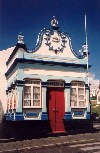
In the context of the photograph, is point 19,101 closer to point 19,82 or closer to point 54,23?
point 19,82

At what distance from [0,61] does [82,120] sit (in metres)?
7.84

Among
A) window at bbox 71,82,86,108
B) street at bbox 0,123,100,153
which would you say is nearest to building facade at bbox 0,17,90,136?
window at bbox 71,82,86,108

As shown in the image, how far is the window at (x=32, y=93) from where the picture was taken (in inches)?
571

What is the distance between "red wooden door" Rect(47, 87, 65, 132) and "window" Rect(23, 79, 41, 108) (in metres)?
0.81

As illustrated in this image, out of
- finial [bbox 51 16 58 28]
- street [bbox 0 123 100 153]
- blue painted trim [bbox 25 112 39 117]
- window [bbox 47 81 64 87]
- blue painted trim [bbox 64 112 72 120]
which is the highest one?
finial [bbox 51 16 58 28]

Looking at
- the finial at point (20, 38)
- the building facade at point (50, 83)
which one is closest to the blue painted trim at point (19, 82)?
the building facade at point (50, 83)

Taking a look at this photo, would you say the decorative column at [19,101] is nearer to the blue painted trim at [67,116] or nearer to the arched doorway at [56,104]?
the arched doorway at [56,104]

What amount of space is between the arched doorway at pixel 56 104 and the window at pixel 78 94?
2.27 ft

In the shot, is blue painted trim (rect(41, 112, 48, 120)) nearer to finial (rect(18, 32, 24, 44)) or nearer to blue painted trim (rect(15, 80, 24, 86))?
blue painted trim (rect(15, 80, 24, 86))

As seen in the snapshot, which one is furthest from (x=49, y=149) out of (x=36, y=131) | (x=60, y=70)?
(x=60, y=70)

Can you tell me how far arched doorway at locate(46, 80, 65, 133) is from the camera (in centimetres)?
1523

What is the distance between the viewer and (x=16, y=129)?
553 inches

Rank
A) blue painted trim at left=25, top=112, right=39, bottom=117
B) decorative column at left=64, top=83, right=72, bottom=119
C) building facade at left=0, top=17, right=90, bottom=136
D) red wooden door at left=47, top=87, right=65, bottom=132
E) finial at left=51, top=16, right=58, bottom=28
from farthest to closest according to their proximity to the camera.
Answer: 1. finial at left=51, top=16, right=58, bottom=28
2. decorative column at left=64, top=83, right=72, bottom=119
3. red wooden door at left=47, top=87, right=65, bottom=132
4. building facade at left=0, top=17, right=90, bottom=136
5. blue painted trim at left=25, top=112, right=39, bottom=117

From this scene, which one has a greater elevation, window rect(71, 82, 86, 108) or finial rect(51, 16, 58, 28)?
finial rect(51, 16, 58, 28)
